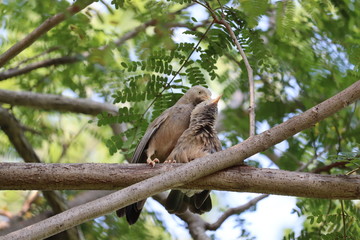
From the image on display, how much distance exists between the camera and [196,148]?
4.99m

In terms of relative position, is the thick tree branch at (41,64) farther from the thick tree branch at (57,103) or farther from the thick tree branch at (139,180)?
the thick tree branch at (139,180)

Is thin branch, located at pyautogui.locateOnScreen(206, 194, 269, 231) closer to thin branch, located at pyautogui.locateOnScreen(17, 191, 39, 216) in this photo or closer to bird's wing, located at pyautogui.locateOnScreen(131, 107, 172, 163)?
bird's wing, located at pyautogui.locateOnScreen(131, 107, 172, 163)

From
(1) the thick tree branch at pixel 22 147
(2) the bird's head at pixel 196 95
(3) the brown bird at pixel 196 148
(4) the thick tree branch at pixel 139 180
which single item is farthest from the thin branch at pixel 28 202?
(4) the thick tree branch at pixel 139 180

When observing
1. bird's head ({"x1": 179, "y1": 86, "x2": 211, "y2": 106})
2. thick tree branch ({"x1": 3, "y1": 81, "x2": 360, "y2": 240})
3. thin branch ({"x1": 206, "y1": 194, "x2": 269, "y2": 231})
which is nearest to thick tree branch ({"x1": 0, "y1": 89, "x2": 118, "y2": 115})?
bird's head ({"x1": 179, "y1": 86, "x2": 211, "y2": 106})

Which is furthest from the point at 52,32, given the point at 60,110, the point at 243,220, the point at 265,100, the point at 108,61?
the point at 243,220

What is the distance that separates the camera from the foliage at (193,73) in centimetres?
513

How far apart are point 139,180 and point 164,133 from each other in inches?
48.6

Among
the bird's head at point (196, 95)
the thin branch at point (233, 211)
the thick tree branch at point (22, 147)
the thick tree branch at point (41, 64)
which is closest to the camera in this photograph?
the bird's head at point (196, 95)

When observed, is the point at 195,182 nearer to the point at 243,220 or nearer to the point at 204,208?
the point at 204,208

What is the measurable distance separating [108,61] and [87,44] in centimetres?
140

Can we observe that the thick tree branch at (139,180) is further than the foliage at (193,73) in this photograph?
No

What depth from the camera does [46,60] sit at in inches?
285

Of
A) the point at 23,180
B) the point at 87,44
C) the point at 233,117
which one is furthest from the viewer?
the point at 233,117

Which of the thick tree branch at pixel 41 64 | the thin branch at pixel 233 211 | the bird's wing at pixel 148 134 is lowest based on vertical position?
the thin branch at pixel 233 211
